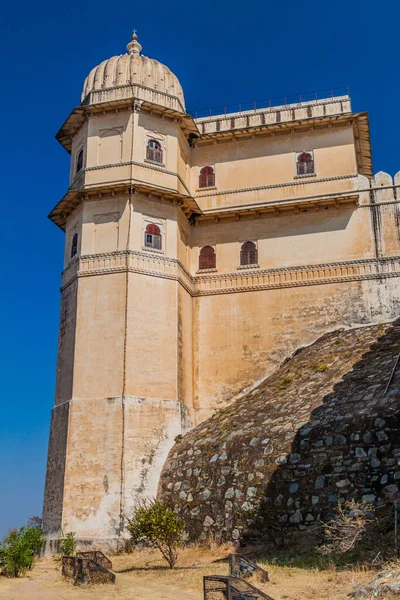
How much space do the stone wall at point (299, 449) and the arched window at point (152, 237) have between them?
7003mm

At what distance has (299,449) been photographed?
18.2 meters

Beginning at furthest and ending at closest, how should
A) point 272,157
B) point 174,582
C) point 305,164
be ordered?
point 272,157 → point 305,164 → point 174,582

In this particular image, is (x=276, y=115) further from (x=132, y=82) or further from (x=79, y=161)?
(x=79, y=161)

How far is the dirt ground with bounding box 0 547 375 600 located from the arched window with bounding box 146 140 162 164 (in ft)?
50.3

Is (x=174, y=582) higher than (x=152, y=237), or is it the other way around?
(x=152, y=237)

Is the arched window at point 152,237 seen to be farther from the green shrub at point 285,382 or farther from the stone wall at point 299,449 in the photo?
the green shrub at point 285,382

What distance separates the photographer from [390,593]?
1024 cm

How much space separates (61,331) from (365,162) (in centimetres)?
1571

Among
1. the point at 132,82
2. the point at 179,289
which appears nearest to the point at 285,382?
the point at 179,289

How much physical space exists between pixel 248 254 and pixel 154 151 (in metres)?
5.76

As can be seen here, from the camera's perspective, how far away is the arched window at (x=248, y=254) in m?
27.8

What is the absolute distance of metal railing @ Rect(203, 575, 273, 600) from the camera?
11.4 metres

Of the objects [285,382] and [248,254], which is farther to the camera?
[248,254]

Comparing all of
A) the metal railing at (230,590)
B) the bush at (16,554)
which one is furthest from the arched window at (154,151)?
the metal railing at (230,590)
